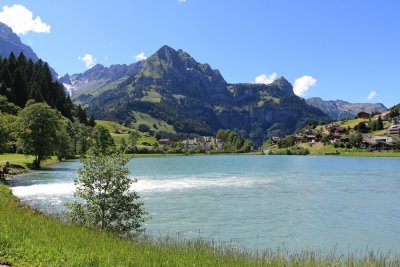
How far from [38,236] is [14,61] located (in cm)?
17865

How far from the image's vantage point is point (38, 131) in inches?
3666

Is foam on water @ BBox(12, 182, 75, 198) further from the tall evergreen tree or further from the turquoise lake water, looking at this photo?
the tall evergreen tree

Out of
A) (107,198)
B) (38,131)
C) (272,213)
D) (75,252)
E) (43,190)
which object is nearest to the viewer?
(75,252)

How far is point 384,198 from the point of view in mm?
56969

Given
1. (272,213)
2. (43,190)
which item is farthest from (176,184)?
(272,213)

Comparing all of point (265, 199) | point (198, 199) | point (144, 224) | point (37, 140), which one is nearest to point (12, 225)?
point (144, 224)

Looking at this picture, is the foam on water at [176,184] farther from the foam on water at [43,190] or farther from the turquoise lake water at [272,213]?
the foam on water at [43,190]

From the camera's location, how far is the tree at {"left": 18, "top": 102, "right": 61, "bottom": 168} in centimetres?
9206

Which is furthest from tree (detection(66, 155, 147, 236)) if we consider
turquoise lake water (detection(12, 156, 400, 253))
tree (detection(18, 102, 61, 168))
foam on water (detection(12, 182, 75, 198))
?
tree (detection(18, 102, 61, 168))

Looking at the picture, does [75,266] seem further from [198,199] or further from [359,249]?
[198,199]

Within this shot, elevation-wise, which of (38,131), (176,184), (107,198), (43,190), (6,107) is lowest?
(176,184)

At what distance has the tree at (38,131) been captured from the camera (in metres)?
92.1

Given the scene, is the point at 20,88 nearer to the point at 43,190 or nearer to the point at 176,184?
the point at 176,184

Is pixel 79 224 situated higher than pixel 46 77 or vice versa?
pixel 46 77
